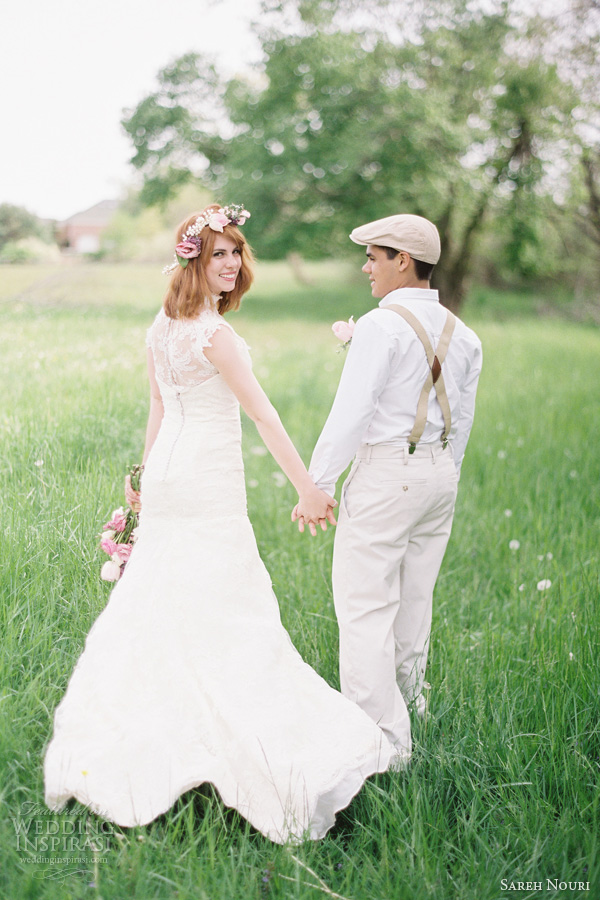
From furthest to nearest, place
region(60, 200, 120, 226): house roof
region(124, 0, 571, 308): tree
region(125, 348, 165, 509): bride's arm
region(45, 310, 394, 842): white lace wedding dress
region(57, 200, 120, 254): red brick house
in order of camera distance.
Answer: region(124, 0, 571, 308): tree
region(60, 200, 120, 226): house roof
region(57, 200, 120, 254): red brick house
region(125, 348, 165, 509): bride's arm
region(45, 310, 394, 842): white lace wedding dress

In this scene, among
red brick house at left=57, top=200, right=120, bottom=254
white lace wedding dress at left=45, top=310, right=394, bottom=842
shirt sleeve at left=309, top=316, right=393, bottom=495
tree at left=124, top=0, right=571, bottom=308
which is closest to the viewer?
white lace wedding dress at left=45, top=310, right=394, bottom=842

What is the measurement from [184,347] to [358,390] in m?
0.72

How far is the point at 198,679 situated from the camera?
8.84 ft

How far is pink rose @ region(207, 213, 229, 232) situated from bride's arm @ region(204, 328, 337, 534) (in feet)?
1.43

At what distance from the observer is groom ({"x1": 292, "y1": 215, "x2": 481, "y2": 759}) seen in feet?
9.30

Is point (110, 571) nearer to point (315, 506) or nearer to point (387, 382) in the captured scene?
point (315, 506)

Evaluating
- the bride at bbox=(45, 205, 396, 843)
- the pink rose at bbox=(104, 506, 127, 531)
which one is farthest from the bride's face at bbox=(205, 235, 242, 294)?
the pink rose at bbox=(104, 506, 127, 531)

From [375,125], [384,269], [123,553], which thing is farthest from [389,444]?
[375,125]

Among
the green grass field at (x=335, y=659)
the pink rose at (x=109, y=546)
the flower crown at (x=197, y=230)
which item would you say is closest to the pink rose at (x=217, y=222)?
the flower crown at (x=197, y=230)

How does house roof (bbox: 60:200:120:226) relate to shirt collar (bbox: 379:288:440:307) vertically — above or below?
above

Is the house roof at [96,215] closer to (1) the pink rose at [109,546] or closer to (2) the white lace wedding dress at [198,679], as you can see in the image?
(1) the pink rose at [109,546]

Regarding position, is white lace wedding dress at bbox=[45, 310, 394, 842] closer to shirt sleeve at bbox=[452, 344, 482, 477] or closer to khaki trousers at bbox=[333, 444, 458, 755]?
khaki trousers at bbox=[333, 444, 458, 755]

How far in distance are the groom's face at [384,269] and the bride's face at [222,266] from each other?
1.84 ft

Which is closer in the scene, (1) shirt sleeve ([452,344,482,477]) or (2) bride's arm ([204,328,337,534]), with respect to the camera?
(2) bride's arm ([204,328,337,534])
